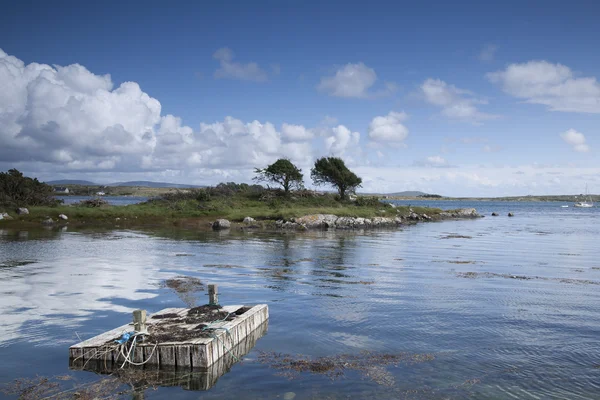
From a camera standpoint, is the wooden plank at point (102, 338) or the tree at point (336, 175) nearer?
the wooden plank at point (102, 338)

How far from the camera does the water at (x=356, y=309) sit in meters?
8.65

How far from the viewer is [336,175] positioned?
2931 inches

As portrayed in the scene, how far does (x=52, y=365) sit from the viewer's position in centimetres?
921

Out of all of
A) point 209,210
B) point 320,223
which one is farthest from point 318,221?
point 209,210

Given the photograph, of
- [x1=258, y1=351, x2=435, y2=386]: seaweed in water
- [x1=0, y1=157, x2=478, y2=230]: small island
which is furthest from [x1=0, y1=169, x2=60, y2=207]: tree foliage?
Answer: [x1=258, y1=351, x2=435, y2=386]: seaweed in water

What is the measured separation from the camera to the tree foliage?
51844 mm

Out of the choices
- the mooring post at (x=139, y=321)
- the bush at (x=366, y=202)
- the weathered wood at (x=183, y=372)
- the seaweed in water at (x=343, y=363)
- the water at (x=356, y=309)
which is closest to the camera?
the weathered wood at (x=183, y=372)

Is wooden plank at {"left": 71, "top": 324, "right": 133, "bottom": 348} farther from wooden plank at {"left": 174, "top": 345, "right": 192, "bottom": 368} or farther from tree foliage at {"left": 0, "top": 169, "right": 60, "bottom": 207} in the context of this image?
tree foliage at {"left": 0, "top": 169, "right": 60, "bottom": 207}

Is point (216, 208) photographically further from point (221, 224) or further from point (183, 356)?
point (183, 356)

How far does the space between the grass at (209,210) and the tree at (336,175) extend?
456cm

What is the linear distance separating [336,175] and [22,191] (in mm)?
44938

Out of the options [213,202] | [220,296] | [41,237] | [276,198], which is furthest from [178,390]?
[276,198]

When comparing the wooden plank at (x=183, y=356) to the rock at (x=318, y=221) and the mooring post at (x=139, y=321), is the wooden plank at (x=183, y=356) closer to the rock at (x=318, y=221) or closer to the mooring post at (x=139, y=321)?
the mooring post at (x=139, y=321)

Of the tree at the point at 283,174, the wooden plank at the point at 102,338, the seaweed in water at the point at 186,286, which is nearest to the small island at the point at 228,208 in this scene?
the tree at the point at 283,174
